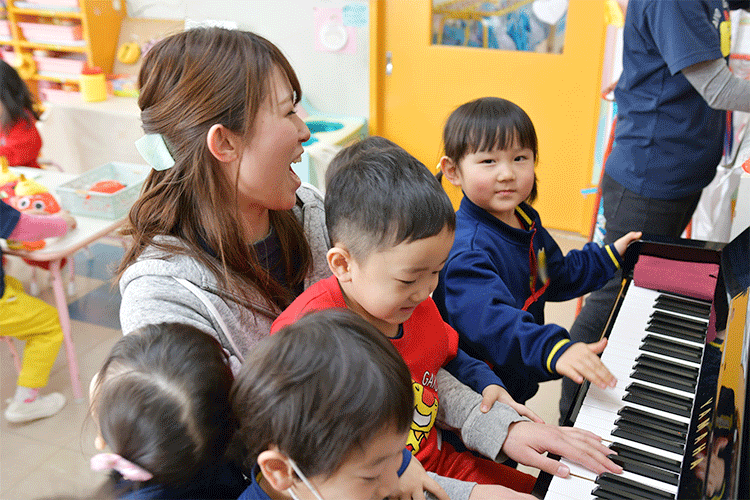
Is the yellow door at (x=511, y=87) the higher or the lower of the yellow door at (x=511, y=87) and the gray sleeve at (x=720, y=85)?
the lower

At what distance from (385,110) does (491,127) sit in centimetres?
265

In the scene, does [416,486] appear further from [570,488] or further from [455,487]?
[570,488]

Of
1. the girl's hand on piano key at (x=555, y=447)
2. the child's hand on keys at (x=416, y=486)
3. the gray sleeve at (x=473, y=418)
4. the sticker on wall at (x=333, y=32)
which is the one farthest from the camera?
the sticker on wall at (x=333, y=32)

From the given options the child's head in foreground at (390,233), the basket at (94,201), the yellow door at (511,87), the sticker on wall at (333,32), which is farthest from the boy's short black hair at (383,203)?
the sticker on wall at (333,32)

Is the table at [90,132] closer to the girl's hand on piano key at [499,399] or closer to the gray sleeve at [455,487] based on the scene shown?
the girl's hand on piano key at [499,399]

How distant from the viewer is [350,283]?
3.64 ft

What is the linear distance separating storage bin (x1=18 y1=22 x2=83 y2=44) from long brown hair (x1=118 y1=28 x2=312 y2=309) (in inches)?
146

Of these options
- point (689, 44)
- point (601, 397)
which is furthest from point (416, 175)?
point (689, 44)

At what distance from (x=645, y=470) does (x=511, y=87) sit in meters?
2.96

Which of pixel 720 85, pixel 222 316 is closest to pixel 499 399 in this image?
pixel 222 316

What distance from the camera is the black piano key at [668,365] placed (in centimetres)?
121

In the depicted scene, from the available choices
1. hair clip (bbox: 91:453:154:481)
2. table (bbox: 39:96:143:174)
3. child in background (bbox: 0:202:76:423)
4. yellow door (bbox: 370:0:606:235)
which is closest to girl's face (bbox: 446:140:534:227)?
hair clip (bbox: 91:453:154:481)

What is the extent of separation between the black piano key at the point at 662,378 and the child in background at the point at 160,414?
2.69 feet

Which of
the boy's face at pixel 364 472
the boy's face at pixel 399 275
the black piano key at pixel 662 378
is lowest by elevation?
the black piano key at pixel 662 378
